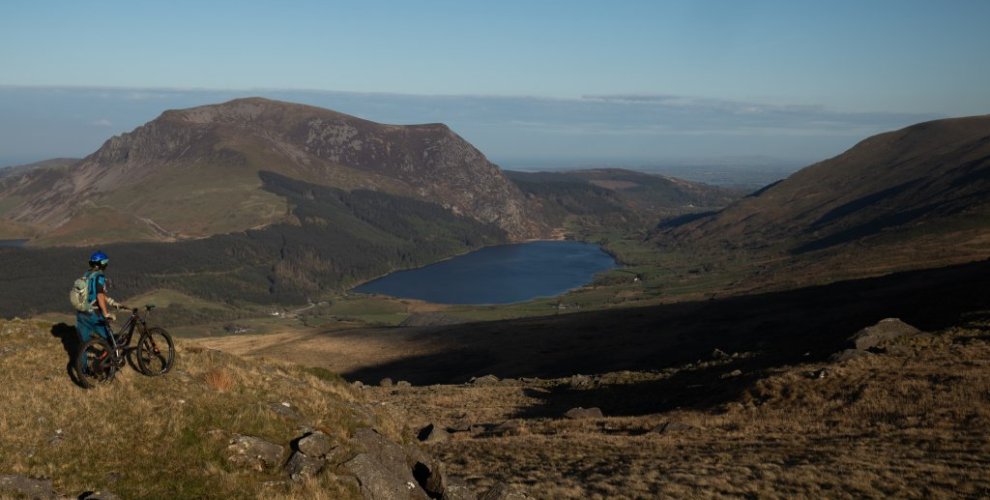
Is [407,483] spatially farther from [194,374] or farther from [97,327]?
[97,327]

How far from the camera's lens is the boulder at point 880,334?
134ft

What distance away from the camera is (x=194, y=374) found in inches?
835

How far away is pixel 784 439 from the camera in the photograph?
26.9m

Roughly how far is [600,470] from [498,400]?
22576mm

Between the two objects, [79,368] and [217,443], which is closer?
[217,443]

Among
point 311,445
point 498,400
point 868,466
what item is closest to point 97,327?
point 311,445

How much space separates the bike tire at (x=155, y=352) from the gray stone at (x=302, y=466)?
6441mm

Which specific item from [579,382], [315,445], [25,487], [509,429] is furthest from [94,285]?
[579,382]

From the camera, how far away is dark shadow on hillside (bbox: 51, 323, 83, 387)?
1931 centimetres

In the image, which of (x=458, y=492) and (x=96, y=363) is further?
(x=96, y=363)

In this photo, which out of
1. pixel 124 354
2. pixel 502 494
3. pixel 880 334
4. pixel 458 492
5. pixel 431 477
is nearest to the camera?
pixel 458 492

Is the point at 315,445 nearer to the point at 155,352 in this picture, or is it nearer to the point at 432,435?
the point at 155,352

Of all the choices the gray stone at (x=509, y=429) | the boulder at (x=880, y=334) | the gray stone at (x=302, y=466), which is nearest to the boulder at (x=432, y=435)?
the gray stone at (x=509, y=429)

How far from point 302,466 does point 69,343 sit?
1118cm
